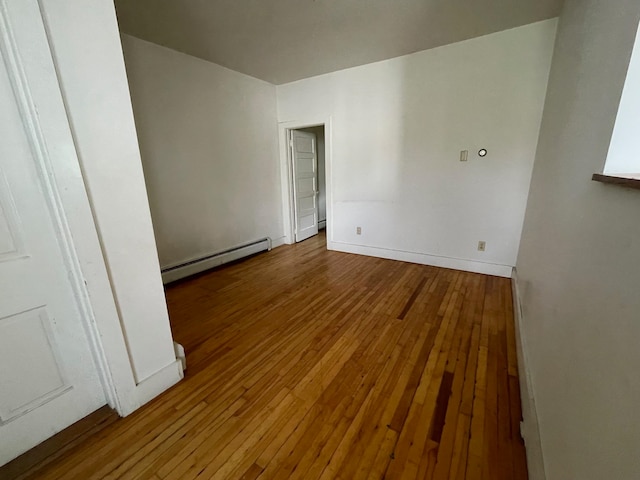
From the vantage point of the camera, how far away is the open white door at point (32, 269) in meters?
0.94

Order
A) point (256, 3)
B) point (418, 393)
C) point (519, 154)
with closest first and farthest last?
1. point (418, 393)
2. point (256, 3)
3. point (519, 154)

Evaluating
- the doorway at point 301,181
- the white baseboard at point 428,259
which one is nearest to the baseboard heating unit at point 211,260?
the doorway at point 301,181

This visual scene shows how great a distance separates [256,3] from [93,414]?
2.92 m

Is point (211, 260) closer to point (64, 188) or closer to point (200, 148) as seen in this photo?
point (200, 148)

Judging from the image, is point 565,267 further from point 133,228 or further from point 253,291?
point 253,291

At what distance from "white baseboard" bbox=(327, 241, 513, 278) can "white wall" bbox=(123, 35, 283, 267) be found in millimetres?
1425

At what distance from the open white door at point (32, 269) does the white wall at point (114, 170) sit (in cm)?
6

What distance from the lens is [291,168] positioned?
4.19m

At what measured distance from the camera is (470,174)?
2.86 meters

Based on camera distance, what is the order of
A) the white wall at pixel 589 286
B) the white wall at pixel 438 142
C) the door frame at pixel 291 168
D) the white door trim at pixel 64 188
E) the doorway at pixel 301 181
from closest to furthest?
the white wall at pixel 589 286 < the white door trim at pixel 64 188 < the white wall at pixel 438 142 < the door frame at pixel 291 168 < the doorway at pixel 301 181

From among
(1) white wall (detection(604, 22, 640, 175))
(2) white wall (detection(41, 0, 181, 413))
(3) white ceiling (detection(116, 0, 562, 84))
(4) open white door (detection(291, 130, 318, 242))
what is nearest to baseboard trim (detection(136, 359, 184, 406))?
(2) white wall (detection(41, 0, 181, 413))

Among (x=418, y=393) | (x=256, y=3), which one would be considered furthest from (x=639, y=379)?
(x=256, y=3)

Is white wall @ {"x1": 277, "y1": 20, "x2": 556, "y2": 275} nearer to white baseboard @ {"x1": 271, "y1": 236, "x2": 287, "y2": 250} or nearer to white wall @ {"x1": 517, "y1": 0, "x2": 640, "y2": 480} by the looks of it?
white wall @ {"x1": 517, "y1": 0, "x2": 640, "y2": 480}

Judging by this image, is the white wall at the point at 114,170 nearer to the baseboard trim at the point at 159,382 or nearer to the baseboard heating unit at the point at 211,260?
the baseboard trim at the point at 159,382
